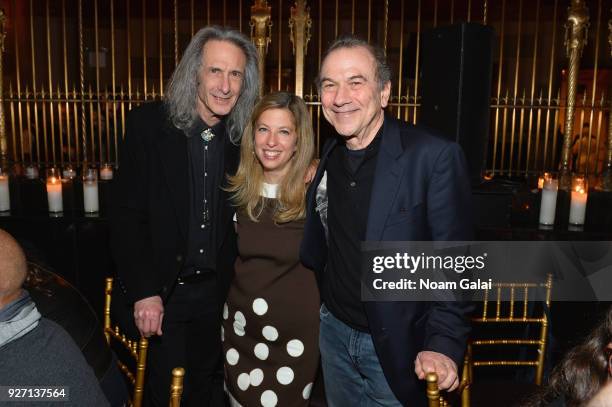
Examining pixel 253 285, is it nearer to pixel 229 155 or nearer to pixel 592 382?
pixel 229 155

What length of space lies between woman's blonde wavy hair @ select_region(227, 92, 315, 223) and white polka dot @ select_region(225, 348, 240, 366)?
1.61ft

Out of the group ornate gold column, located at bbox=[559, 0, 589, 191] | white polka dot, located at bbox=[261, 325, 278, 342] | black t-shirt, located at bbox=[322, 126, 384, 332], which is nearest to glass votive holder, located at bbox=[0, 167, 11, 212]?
white polka dot, located at bbox=[261, 325, 278, 342]

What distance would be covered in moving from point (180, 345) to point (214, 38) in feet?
3.63

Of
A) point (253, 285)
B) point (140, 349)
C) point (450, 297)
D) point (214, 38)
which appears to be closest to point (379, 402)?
point (450, 297)

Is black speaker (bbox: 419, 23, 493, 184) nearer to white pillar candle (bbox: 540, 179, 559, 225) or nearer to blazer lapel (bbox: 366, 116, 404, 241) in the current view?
white pillar candle (bbox: 540, 179, 559, 225)

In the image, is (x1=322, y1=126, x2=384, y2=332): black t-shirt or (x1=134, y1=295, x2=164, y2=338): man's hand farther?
(x1=134, y1=295, x2=164, y2=338): man's hand

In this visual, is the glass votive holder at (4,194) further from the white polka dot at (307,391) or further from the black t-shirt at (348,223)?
the black t-shirt at (348,223)

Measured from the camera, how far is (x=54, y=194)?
307cm

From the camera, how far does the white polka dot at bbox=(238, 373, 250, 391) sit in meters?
1.99

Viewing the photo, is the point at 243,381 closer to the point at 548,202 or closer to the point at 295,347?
the point at 295,347

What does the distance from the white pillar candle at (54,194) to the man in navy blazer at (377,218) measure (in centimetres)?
192

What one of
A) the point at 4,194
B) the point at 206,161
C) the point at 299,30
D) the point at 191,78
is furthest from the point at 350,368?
the point at 299,30

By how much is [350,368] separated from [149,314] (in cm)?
71

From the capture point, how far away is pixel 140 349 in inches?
62.6
